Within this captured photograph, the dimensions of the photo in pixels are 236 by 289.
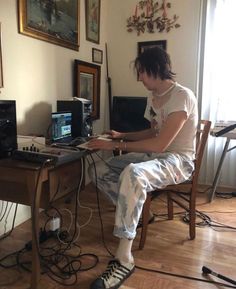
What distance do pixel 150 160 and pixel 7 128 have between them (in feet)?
2.70

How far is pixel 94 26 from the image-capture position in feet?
9.32

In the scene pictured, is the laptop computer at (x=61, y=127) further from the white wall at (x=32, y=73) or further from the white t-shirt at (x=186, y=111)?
the white t-shirt at (x=186, y=111)

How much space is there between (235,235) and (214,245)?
0.76 feet

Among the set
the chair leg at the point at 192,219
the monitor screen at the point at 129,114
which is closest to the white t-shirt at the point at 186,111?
the chair leg at the point at 192,219

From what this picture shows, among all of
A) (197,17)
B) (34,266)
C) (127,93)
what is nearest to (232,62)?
(197,17)

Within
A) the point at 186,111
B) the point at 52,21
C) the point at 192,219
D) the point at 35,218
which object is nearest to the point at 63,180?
the point at 35,218

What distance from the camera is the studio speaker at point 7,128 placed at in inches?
54.4

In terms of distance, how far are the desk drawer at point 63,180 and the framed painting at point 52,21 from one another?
1.01 m

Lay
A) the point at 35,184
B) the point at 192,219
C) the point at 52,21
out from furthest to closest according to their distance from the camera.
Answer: the point at 52,21
the point at 192,219
the point at 35,184

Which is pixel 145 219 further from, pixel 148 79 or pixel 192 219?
pixel 148 79

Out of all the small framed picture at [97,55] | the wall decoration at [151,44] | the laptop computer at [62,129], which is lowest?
the laptop computer at [62,129]

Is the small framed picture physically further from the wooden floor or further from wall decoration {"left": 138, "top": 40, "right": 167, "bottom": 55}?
the wooden floor

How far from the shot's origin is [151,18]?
2.93m

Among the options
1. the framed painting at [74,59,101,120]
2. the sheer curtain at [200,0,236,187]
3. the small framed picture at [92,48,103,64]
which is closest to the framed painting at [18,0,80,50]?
the framed painting at [74,59,101,120]
